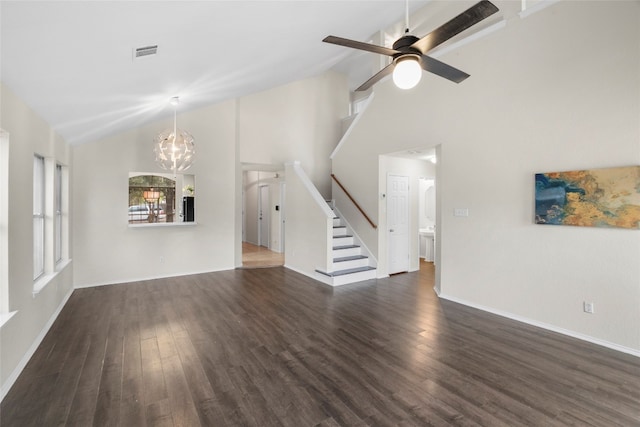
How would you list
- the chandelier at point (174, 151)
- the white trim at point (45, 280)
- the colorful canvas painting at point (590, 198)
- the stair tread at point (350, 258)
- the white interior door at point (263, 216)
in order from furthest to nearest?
the white interior door at point (263, 216)
the stair tread at point (350, 258)
the chandelier at point (174, 151)
the white trim at point (45, 280)
the colorful canvas painting at point (590, 198)

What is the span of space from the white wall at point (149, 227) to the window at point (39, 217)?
5.08 feet

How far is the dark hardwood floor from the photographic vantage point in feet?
7.00

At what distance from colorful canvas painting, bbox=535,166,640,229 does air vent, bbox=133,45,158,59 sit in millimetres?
4236

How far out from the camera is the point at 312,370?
8.83 feet

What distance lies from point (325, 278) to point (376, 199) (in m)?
1.86

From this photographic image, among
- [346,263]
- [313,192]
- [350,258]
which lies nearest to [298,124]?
[313,192]

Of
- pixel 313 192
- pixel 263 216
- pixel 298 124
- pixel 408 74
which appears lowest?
pixel 263 216

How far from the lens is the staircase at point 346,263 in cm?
556

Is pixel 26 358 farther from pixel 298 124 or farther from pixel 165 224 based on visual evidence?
pixel 298 124

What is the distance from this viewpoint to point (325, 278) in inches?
221

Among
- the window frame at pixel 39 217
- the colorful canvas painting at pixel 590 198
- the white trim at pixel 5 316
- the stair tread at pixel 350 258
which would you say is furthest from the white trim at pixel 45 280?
the colorful canvas painting at pixel 590 198

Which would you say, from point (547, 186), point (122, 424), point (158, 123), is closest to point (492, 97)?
point (547, 186)

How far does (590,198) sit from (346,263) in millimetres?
3776

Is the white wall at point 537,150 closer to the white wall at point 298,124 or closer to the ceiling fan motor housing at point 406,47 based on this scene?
the ceiling fan motor housing at point 406,47
